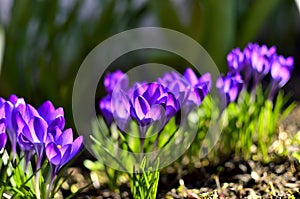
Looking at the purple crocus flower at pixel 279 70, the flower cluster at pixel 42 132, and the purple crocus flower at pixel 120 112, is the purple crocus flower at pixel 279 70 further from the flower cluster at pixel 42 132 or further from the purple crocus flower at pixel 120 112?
the flower cluster at pixel 42 132

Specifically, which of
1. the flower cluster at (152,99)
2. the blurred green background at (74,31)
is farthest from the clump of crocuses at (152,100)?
the blurred green background at (74,31)

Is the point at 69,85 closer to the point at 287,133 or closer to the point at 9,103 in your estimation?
the point at 287,133

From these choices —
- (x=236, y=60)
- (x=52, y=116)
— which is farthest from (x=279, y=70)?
(x=52, y=116)

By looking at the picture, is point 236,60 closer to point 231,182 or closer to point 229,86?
point 229,86

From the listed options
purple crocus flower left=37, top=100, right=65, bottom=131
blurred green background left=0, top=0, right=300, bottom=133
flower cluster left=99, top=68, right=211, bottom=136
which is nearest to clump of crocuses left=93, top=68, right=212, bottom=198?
flower cluster left=99, top=68, right=211, bottom=136

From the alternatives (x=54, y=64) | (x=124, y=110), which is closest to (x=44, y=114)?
(x=124, y=110)

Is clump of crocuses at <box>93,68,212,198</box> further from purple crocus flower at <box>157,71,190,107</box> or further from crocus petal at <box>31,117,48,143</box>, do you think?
crocus petal at <box>31,117,48,143</box>

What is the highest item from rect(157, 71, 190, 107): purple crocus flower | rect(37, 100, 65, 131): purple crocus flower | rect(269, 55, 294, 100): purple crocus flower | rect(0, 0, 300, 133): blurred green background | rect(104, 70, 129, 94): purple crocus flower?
rect(0, 0, 300, 133): blurred green background
